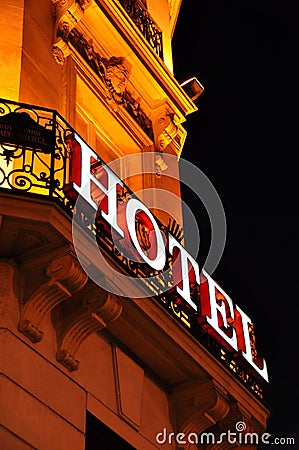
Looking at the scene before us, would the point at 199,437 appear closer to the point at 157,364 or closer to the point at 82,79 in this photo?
the point at 157,364

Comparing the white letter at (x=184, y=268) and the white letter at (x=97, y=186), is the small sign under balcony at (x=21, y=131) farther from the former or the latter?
the white letter at (x=184, y=268)

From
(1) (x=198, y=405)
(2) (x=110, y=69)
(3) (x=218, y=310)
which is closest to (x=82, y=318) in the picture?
(1) (x=198, y=405)

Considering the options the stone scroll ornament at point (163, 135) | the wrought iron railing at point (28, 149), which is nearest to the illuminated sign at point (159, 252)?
the wrought iron railing at point (28, 149)

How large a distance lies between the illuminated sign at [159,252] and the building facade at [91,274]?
0.10 feet

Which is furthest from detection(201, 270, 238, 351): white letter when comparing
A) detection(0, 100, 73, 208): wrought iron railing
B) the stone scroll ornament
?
the stone scroll ornament

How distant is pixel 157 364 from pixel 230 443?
1827 mm

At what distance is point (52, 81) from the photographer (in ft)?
51.1

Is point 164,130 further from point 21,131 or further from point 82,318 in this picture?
point 82,318

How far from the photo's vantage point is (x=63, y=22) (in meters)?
16.4

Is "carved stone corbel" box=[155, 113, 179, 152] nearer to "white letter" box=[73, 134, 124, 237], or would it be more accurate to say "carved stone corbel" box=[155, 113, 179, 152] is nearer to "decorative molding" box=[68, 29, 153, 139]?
"decorative molding" box=[68, 29, 153, 139]

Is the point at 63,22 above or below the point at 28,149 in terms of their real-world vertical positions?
above

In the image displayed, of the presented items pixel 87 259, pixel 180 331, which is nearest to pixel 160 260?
pixel 180 331

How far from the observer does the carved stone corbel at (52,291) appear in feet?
41.1

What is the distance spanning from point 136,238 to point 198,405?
264 cm
